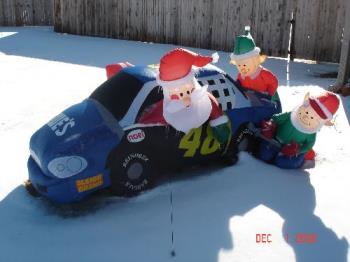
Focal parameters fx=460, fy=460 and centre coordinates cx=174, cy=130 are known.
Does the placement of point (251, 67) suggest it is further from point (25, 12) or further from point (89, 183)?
point (25, 12)

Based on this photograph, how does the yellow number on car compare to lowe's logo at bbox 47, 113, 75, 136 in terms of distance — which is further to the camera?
the yellow number on car

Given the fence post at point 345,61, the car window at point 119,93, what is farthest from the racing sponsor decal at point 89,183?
the fence post at point 345,61

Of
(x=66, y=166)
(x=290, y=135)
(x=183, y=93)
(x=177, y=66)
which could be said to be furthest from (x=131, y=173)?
(x=290, y=135)

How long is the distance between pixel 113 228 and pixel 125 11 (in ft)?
39.2

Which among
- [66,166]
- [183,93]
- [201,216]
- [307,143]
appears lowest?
[201,216]

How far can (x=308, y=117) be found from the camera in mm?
5828

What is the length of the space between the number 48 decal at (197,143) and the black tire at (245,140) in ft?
1.65

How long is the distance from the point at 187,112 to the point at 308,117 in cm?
167

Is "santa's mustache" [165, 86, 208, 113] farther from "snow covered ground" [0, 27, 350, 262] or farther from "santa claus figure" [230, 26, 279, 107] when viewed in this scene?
"santa claus figure" [230, 26, 279, 107]

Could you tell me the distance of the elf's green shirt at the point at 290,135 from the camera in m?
5.98

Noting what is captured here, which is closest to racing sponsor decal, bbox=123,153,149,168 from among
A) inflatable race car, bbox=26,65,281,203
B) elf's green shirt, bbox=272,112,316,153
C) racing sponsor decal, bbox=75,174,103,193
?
inflatable race car, bbox=26,65,281,203

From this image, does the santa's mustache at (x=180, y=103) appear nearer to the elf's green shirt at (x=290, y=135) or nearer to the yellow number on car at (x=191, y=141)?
the yellow number on car at (x=191, y=141)

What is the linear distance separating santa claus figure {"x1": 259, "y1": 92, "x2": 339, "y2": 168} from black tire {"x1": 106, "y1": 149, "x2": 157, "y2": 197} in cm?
170

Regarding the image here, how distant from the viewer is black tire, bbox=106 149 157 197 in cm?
518
